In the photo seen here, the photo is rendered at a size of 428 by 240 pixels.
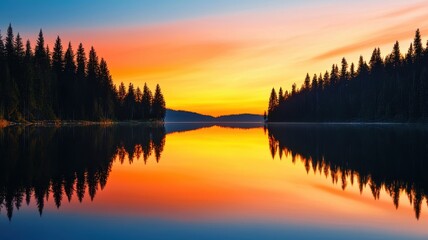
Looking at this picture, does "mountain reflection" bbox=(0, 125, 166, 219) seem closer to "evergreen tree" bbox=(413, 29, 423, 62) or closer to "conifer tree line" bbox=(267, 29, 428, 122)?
"conifer tree line" bbox=(267, 29, 428, 122)

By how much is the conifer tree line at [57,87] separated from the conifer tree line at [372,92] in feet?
241

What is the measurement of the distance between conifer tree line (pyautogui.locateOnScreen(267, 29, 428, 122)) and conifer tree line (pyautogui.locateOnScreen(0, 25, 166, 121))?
7332 cm

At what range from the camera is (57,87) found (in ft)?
358

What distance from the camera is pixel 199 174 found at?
2125 centimetres

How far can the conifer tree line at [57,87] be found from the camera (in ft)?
282

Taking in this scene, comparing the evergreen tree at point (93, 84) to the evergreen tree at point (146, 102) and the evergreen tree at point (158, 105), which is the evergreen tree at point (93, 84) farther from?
the evergreen tree at point (158, 105)

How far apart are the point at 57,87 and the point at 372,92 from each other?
94047 mm

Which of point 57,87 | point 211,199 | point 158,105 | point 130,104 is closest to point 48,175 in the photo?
point 211,199

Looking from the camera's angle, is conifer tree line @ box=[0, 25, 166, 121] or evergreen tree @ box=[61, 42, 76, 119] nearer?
conifer tree line @ box=[0, 25, 166, 121]

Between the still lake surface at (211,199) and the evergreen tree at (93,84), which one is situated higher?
the evergreen tree at (93,84)

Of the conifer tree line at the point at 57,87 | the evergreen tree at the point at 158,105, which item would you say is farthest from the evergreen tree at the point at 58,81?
the evergreen tree at the point at 158,105

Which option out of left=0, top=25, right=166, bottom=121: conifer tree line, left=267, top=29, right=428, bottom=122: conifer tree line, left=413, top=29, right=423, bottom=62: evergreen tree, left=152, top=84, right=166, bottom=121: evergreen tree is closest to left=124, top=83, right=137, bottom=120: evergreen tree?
left=0, top=25, right=166, bottom=121: conifer tree line

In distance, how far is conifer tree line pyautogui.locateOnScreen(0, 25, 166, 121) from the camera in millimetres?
85938

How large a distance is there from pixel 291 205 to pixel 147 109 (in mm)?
157975
